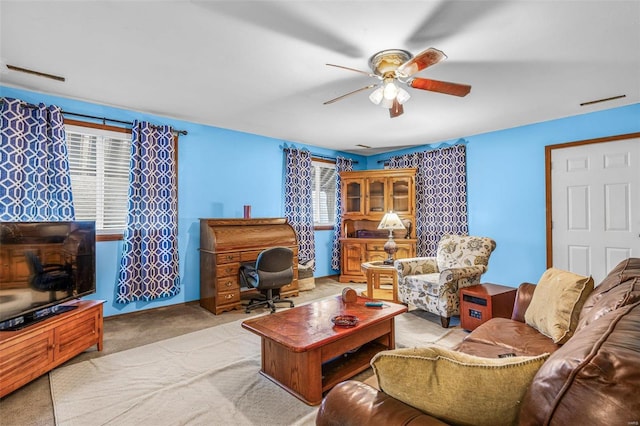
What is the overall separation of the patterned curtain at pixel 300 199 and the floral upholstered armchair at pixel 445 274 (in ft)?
5.99

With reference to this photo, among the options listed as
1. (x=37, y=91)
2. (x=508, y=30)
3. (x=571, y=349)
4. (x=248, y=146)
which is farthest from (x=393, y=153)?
(x=571, y=349)

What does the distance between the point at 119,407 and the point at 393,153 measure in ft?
17.8

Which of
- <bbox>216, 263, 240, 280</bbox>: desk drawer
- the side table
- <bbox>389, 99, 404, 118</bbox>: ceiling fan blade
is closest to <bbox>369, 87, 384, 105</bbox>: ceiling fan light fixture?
<bbox>389, 99, 404, 118</bbox>: ceiling fan blade

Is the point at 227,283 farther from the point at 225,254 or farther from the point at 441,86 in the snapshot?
the point at 441,86

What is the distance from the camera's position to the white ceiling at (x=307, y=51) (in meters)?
1.89

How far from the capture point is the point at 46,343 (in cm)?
224

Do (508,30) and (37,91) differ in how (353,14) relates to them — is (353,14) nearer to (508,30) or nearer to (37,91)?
(508,30)

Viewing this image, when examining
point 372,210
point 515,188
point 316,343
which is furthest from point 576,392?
point 372,210

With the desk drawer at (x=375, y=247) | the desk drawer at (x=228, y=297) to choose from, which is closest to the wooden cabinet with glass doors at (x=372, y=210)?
the desk drawer at (x=375, y=247)

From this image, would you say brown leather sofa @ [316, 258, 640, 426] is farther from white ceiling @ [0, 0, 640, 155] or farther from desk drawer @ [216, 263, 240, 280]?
desk drawer @ [216, 263, 240, 280]

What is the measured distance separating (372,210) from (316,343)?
3976 millimetres

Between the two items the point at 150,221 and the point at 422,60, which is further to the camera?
the point at 150,221

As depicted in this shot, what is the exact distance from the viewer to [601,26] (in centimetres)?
204

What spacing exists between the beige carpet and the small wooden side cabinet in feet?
0.84
